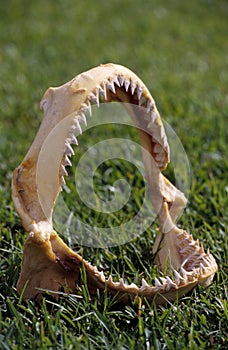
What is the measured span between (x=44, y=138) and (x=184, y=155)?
5.30ft

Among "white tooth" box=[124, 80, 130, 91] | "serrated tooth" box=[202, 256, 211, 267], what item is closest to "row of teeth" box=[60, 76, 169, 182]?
"white tooth" box=[124, 80, 130, 91]

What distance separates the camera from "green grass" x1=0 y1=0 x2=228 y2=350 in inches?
75.5

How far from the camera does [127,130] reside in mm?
3996

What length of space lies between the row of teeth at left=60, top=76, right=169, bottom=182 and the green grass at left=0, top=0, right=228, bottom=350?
0.42 meters

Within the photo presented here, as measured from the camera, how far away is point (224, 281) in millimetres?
2209

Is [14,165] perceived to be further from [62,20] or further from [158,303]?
[62,20]

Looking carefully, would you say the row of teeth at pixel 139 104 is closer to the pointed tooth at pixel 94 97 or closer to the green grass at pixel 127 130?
the pointed tooth at pixel 94 97

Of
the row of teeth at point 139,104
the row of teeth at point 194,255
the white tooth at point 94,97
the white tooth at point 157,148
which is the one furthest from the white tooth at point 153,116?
the row of teeth at point 194,255

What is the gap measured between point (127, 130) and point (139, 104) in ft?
5.71

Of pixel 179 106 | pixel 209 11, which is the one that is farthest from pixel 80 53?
pixel 209 11

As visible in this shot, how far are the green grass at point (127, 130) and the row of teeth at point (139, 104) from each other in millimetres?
419

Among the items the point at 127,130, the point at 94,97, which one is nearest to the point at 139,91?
the point at 94,97

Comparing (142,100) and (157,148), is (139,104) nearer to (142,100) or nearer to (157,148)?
(142,100)

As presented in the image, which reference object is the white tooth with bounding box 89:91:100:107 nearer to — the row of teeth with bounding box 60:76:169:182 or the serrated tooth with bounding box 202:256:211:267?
the row of teeth with bounding box 60:76:169:182
